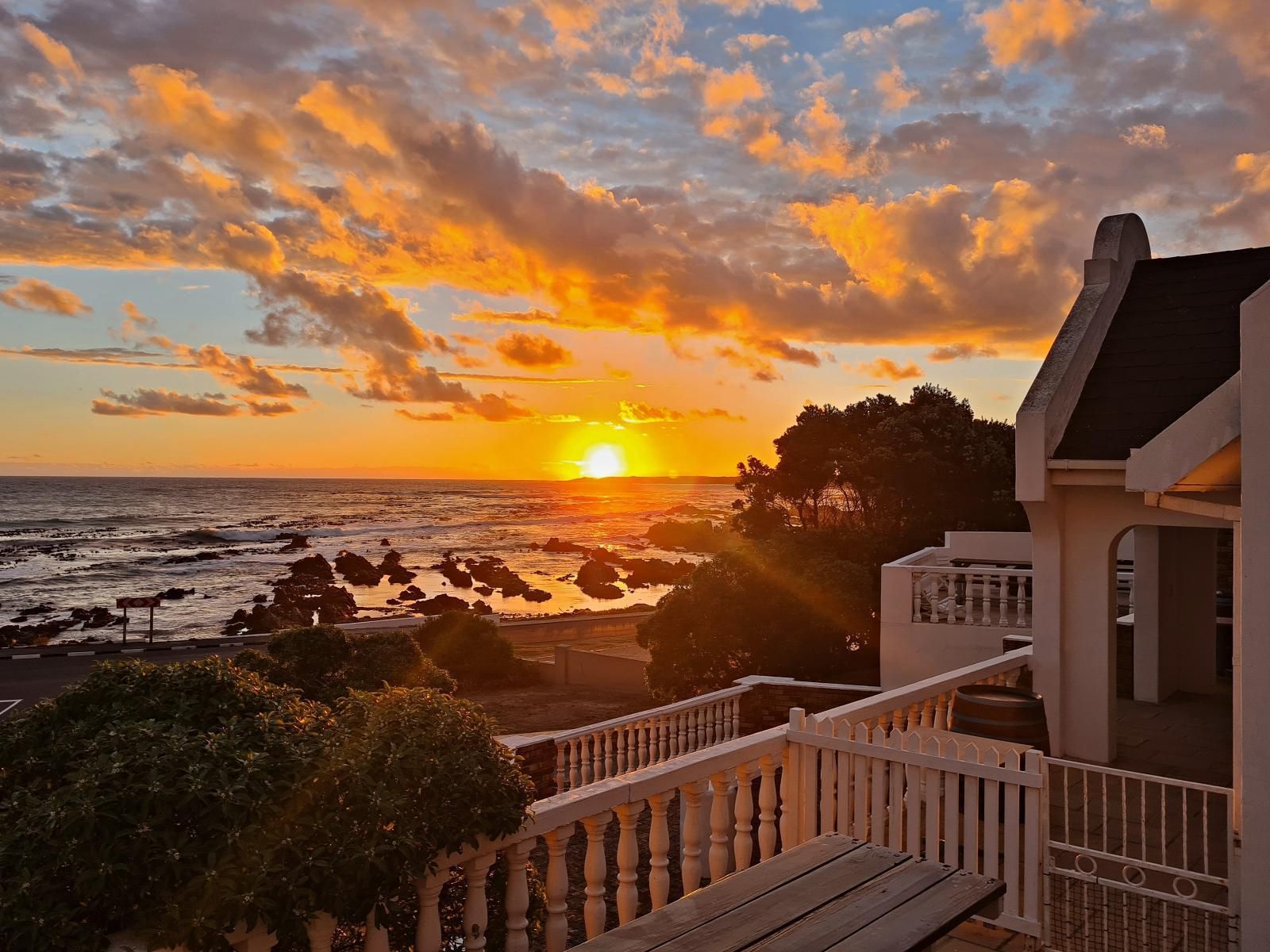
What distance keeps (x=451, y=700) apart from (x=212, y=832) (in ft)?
3.45

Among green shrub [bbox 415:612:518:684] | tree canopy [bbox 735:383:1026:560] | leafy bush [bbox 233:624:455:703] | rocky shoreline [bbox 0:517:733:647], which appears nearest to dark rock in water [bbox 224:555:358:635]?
rocky shoreline [bbox 0:517:733:647]

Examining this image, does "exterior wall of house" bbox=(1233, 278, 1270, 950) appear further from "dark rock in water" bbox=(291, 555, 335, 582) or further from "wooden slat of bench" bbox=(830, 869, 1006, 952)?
"dark rock in water" bbox=(291, 555, 335, 582)

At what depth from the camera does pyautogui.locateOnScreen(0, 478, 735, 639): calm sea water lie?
188 ft

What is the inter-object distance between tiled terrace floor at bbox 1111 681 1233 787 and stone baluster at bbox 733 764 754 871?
18.3 feet

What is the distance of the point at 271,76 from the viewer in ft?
41.0

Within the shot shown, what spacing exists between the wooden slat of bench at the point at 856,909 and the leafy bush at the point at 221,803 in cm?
104

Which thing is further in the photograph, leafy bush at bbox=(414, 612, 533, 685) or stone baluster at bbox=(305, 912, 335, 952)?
leafy bush at bbox=(414, 612, 533, 685)

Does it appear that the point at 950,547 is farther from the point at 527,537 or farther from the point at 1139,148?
the point at 527,537

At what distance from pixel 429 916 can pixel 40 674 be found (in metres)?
29.3

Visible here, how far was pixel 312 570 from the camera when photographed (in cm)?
6359

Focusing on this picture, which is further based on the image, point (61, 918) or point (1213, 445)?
point (1213, 445)

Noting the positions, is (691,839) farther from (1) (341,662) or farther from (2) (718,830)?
(1) (341,662)

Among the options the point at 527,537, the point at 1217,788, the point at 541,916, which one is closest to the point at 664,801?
the point at 541,916

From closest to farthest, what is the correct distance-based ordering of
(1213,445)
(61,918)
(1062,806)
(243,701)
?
1. (61,918)
2. (243,701)
3. (1213,445)
4. (1062,806)
